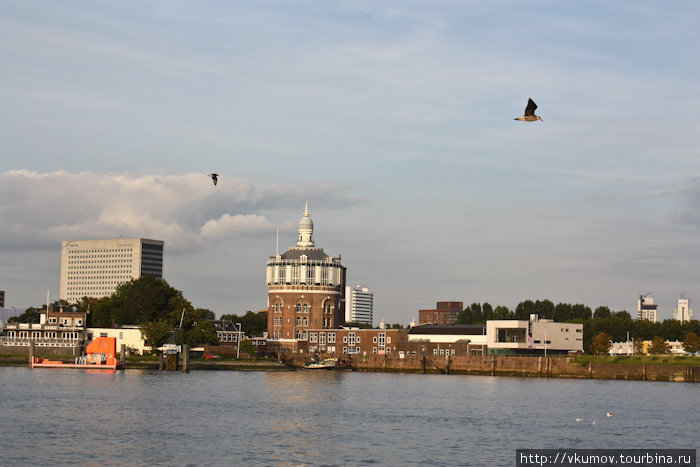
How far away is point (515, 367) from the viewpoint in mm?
168000

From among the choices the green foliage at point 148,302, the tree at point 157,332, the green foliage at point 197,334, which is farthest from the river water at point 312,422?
the green foliage at point 148,302

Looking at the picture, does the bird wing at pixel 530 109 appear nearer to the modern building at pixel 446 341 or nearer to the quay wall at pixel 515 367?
the quay wall at pixel 515 367

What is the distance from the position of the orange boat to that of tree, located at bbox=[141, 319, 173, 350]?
356 inches

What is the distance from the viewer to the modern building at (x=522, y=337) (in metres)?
184

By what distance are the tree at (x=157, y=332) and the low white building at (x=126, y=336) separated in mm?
7200

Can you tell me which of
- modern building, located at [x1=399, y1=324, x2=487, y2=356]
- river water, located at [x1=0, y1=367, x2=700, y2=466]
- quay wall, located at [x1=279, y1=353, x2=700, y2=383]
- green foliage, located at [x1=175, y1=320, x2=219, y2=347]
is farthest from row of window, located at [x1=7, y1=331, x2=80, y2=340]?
modern building, located at [x1=399, y1=324, x2=487, y2=356]

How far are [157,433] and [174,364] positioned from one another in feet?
300

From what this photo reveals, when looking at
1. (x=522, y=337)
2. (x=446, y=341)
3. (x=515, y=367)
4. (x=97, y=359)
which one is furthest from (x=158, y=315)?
(x=522, y=337)

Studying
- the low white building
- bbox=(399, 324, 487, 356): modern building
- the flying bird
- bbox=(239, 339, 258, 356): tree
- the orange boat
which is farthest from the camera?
bbox=(239, 339, 258, 356): tree

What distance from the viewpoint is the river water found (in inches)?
2370

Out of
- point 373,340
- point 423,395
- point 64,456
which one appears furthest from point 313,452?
point 373,340

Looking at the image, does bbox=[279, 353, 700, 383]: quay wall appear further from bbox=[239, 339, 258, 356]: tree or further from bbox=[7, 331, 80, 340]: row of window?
bbox=[7, 331, 80, 340]: row of window

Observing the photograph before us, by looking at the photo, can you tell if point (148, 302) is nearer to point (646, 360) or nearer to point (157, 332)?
point (157, 332)

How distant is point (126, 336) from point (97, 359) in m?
22.5
